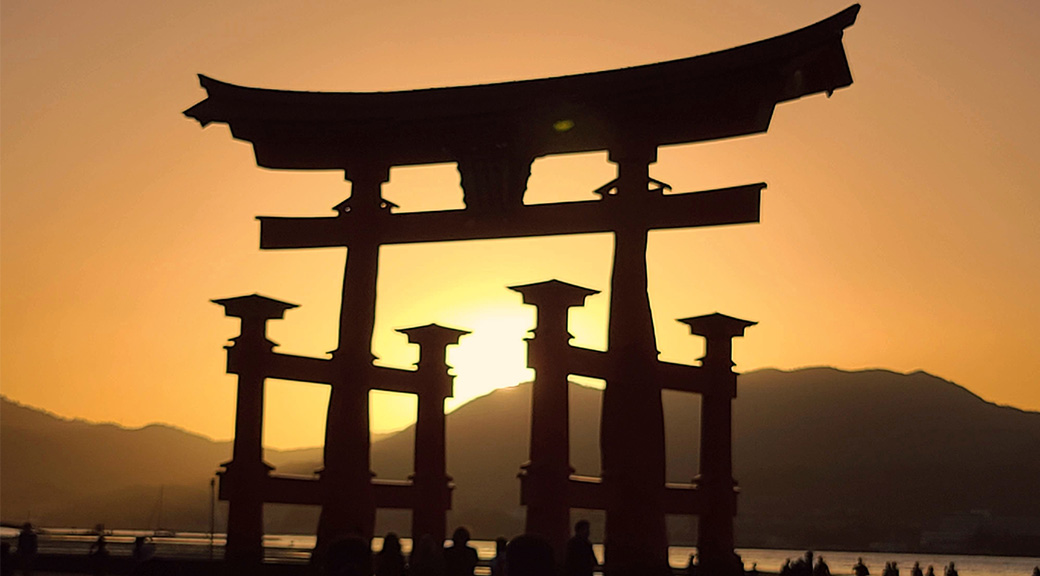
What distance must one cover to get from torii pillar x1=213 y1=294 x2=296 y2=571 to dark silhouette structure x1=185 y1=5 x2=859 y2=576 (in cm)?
3

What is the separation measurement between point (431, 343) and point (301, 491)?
10.9ft

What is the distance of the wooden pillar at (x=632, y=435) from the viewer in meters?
14.5

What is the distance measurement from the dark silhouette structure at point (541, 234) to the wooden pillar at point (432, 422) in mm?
37

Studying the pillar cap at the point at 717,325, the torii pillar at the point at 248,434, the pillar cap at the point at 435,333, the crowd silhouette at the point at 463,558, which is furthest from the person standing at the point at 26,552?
the pillar cap at the point at 717,325

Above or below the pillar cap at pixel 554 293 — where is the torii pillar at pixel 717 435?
below

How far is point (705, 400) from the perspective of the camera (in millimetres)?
16797

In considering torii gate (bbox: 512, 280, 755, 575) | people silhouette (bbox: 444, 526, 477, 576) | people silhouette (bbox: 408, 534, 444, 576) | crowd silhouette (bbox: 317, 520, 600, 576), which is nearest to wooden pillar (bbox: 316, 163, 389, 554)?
crowd silhouette (bbox: 317, 520, 600, 576)

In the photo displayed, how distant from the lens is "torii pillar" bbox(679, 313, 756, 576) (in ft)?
53.7

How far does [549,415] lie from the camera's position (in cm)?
1541

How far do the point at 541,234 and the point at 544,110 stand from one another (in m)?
1.80

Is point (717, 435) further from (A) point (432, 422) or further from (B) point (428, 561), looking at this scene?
(B) point (428, 561)

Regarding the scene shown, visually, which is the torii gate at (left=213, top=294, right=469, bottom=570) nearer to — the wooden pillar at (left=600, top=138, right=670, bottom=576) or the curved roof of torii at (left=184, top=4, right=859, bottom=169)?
the curved roof of torii at (left=184, top=4, right=859, bottom=169)

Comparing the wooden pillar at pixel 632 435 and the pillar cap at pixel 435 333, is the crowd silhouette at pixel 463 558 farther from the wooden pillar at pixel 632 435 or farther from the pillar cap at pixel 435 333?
the pillar cap at pixel 435 333

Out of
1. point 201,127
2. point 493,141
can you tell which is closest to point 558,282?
point 493,141
